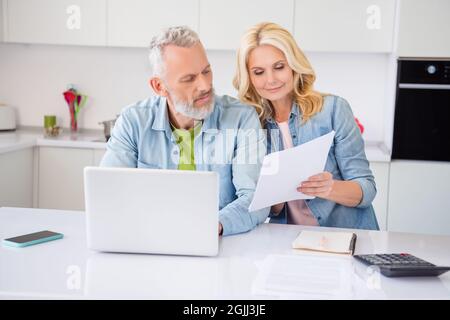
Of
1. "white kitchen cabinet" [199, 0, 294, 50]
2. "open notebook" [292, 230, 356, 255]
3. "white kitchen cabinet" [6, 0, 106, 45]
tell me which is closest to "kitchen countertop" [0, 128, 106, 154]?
"white kitchen cabinet" [6, 0, 106, 45]

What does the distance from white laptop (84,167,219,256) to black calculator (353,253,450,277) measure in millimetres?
443

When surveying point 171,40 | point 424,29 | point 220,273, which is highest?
point 424,29

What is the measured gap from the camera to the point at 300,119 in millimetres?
2533

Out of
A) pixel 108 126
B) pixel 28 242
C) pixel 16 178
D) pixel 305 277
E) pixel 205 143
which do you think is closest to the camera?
pixel 305 277

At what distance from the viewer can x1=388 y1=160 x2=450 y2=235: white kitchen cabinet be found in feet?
12.4

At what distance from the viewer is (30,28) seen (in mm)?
4301

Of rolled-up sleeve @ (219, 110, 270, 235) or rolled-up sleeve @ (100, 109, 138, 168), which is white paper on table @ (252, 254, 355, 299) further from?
rolled-up sleeve @ (100, 109, 138, 168)

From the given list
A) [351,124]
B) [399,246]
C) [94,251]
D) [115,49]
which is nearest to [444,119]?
[351,124]

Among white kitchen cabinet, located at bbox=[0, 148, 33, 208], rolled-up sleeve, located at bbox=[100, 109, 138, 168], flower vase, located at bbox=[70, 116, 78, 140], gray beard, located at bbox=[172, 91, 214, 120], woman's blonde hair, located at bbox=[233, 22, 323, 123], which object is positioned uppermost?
woman's blonde hair, located at bbox=[233, 22, 323, 123]

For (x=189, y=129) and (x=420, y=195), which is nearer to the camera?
(x=189, y=129)

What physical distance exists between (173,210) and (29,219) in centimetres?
70

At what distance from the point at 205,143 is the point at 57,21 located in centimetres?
226

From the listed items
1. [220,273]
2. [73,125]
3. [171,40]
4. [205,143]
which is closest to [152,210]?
[220,273]

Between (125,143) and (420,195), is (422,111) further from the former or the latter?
(125,143)
